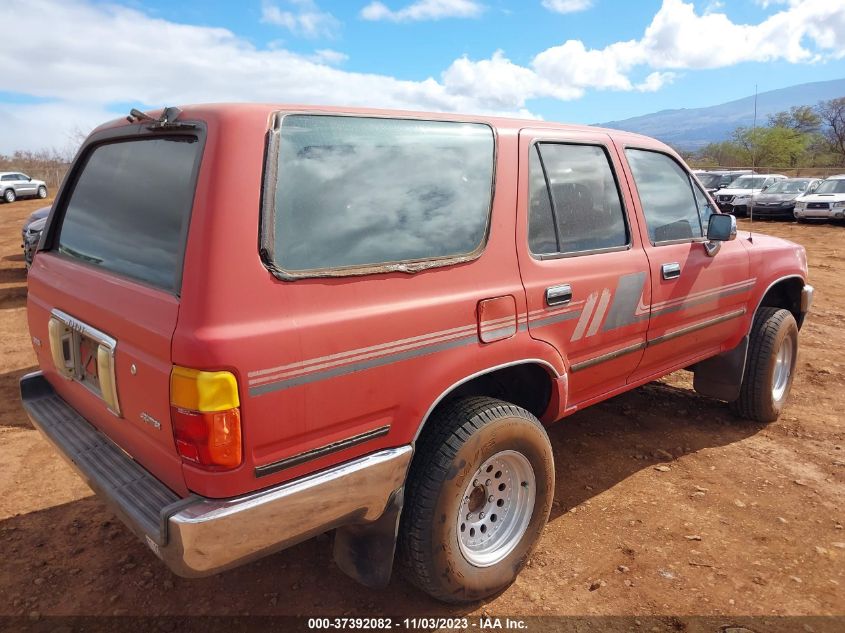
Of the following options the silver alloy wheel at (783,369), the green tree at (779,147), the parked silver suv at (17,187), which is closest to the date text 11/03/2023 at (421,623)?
the silver alloy wheel at (783,369)

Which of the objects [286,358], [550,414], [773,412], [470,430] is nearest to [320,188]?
[286,358]

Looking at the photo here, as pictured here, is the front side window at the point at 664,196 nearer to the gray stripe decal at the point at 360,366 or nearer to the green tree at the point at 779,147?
the gray stripe decal at the point at 360,366

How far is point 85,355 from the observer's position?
242cm

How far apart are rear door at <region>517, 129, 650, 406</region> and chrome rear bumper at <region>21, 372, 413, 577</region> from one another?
0.99 metres

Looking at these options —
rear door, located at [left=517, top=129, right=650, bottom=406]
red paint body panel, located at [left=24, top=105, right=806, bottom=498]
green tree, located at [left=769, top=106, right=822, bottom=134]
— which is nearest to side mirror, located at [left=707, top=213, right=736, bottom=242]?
rear door, located at [left=517, top=129, right=650, bottom=406]

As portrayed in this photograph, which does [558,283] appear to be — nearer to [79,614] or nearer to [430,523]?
[430,523]

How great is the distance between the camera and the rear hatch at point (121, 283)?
6.37 feet

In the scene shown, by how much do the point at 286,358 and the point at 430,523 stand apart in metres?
0.91

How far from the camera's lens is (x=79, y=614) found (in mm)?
2582

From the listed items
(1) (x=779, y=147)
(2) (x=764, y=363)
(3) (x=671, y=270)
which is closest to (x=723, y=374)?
(2) (x=764, y=363)

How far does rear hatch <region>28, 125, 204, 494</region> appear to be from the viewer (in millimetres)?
1942

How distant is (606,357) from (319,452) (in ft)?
5.61

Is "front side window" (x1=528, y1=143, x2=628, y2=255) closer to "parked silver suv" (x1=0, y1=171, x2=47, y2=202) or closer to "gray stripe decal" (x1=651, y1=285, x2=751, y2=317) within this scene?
"gray stripe decal" (x1=651, y1=285, x2=751, y2=317)

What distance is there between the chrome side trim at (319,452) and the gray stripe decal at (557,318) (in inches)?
34.0
